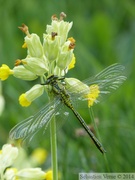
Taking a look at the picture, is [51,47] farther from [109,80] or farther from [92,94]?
[109,80]

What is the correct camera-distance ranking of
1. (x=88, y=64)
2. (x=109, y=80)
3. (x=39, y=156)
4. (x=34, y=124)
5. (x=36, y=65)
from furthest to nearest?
(x=88, y=64) < (x=39, y=156) < (x=109, y=80) < (x=34, y=124) < (x=36, y=65)

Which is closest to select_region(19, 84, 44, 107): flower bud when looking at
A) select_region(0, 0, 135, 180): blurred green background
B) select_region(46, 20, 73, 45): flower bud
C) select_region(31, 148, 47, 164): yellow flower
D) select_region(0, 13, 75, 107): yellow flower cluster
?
select_region(0, 13, 75, 107): yellow flower cluster

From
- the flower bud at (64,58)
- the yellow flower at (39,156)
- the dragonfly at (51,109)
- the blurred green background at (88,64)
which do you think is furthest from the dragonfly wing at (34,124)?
the yellow flower at (39,156)

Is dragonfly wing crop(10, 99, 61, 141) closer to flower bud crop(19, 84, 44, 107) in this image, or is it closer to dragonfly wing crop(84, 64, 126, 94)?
flower bud crop(19, 84, 44, 107)

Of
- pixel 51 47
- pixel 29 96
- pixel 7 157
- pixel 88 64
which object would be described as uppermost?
pixel 88 64

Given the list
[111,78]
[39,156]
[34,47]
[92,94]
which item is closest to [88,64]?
[39,156]

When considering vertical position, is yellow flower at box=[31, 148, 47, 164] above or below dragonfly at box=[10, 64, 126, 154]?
above
